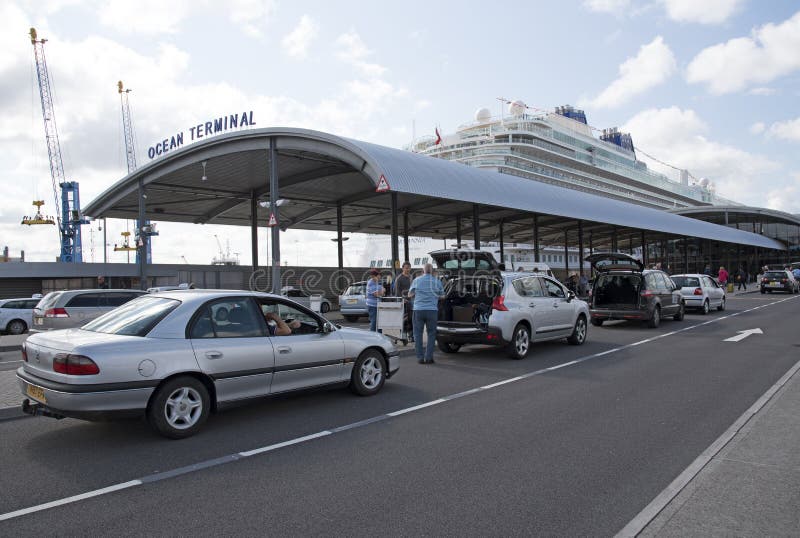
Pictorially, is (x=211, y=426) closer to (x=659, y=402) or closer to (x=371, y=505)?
(x=371, y=505)

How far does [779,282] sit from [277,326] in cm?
3676

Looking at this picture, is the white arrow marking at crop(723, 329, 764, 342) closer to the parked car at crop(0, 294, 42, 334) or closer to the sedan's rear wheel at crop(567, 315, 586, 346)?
the sedan's rear wheel at crop(567, 315, 586, 346)

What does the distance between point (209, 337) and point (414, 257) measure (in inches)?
1823

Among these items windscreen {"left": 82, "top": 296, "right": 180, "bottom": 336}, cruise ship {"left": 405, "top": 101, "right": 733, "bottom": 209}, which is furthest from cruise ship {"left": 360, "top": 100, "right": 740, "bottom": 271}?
windscreen {"left": 82, "top": 296, "right": 180, "bottom": 336}

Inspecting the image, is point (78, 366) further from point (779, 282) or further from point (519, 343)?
point (779, 282)

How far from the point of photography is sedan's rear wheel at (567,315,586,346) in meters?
11.7

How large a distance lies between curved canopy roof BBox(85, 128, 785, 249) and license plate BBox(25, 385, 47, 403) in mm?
13333

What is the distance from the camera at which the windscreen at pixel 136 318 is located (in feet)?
17.7

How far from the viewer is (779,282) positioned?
33594mm

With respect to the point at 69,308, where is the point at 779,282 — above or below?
below

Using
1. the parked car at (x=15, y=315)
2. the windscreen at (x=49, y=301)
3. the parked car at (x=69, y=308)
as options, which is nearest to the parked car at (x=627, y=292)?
the parked car at (x=69, y=308)

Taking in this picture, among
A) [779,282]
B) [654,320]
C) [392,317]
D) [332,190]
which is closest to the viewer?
[392,317]

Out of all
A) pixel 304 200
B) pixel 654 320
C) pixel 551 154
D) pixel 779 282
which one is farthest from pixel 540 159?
pixel 654 320

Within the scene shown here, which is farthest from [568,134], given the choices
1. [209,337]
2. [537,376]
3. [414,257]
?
[209,337]
